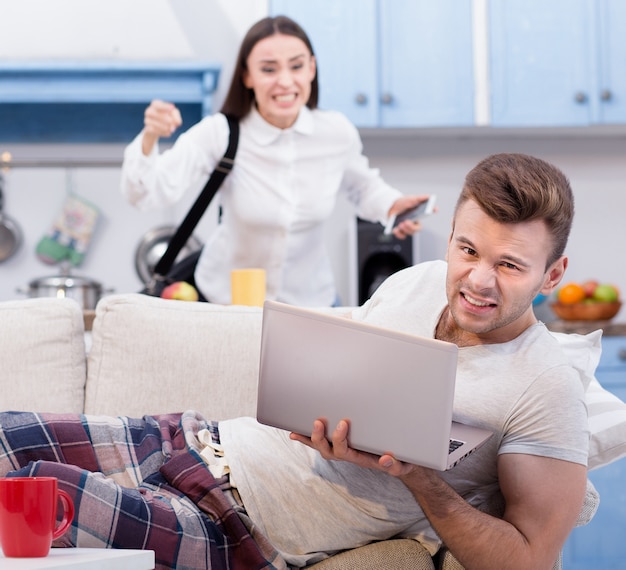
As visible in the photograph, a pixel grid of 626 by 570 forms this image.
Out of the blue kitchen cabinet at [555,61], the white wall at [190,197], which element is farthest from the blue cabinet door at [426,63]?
the white wall at [190,197]

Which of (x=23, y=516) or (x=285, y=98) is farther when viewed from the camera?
(x=285, y=98)

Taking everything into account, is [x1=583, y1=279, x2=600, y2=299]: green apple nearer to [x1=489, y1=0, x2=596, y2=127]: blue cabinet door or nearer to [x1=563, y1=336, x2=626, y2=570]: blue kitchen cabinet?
[x1=563, y1=336, x2=626, y2=570]: blue kitchen cabinet

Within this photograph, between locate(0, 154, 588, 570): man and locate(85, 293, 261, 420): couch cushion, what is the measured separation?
293 mm

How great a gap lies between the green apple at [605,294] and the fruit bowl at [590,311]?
0.6 inches

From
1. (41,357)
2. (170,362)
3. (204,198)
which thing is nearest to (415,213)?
(204,198)

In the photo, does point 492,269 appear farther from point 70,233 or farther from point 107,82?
point 70,233

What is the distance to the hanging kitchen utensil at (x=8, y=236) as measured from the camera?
402 centimetres

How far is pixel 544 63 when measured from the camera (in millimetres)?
3984

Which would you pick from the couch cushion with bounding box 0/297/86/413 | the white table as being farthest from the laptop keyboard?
the couch cushion with bounding box 0/297/86/413

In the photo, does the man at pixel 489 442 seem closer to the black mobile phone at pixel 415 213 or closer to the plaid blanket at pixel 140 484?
the plaid blanket at pixel 140 484

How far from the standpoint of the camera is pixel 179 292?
270cm

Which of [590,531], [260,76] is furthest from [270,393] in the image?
[590,531]

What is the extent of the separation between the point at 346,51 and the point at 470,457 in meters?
2.69

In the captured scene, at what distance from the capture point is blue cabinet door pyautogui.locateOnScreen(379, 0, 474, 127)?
3943 millimetres
